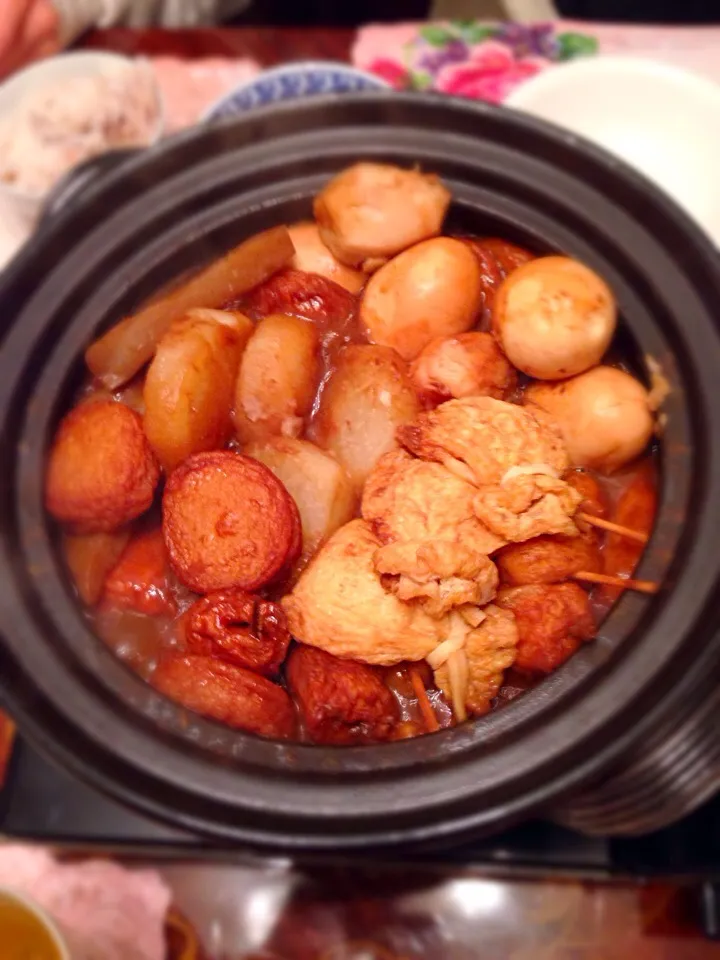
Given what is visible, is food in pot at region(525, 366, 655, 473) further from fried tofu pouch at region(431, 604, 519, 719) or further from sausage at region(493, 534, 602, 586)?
fried tofu pouch at region(431, 604, 519, 719)

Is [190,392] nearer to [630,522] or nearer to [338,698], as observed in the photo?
[338,698]

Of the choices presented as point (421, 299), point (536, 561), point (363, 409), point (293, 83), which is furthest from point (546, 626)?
point (293, 83)

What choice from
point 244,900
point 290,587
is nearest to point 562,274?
point 290,587

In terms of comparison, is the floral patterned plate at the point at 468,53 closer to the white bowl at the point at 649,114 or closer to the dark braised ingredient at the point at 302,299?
the white bowl at the point at 649,114

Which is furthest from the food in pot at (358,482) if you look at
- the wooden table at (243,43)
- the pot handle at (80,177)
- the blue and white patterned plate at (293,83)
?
the wooden table at (243,43)

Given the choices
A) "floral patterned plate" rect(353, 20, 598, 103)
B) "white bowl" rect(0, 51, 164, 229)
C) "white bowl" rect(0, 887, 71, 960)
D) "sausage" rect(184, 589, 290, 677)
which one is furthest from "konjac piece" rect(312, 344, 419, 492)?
"floral patterned plate" rect(353, 20, 598, 103)

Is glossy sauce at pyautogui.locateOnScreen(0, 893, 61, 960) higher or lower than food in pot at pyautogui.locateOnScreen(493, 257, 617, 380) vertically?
lower

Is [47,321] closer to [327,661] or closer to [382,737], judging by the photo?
[327,661]
